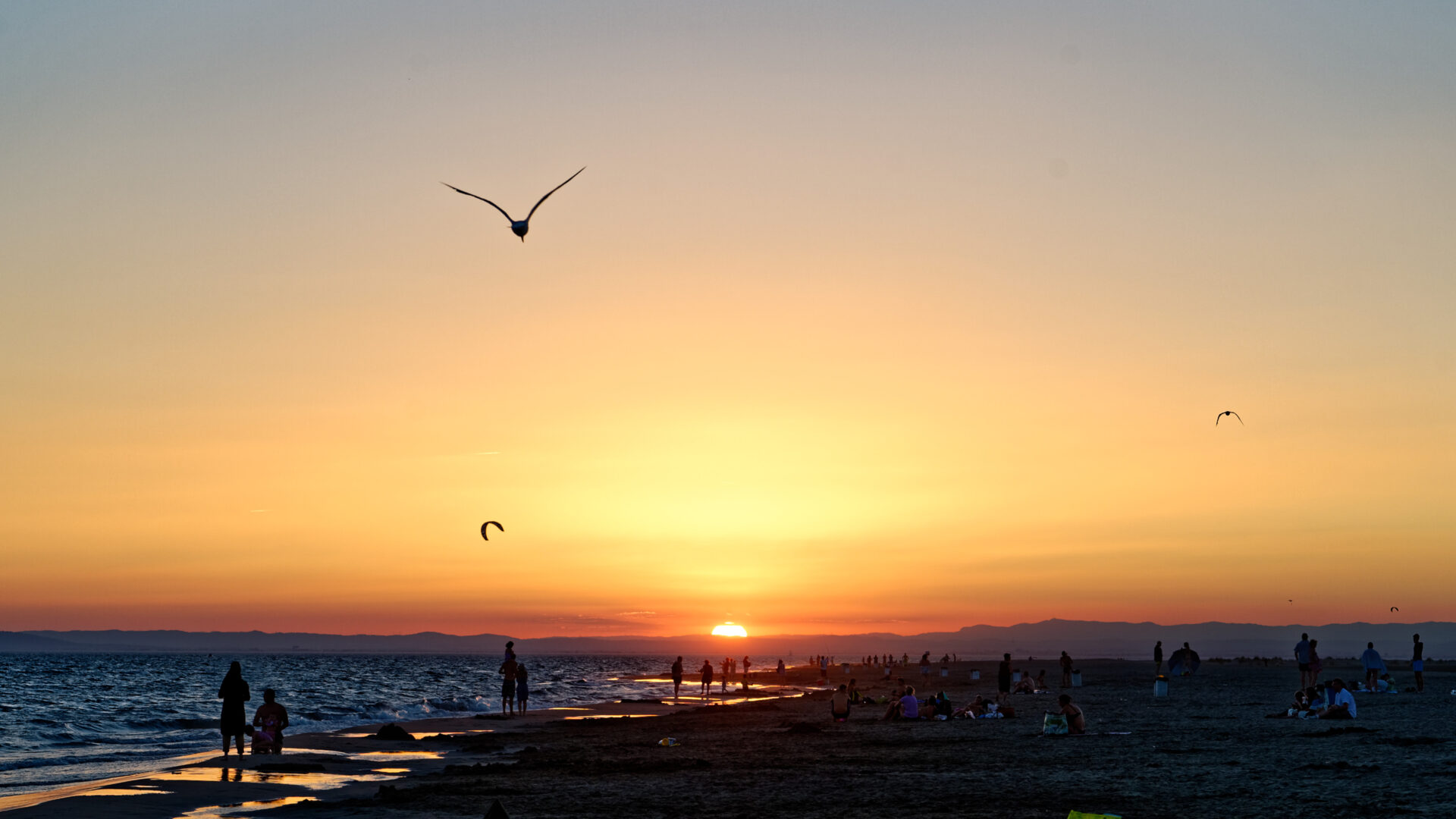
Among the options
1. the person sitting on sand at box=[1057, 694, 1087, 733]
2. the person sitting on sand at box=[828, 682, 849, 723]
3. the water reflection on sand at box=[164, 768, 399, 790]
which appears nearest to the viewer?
the water reflection on sand at box=[164, 768, 399, 790]

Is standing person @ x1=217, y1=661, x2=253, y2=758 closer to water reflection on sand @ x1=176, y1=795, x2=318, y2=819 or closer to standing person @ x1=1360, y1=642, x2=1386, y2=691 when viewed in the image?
water reflection on sand @ x1=176, y1=795, x2=318, y2=819

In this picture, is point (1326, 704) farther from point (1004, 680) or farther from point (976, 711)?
point (1004, 680)

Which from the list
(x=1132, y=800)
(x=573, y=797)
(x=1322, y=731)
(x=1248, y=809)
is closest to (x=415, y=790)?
(x=573, y=797)

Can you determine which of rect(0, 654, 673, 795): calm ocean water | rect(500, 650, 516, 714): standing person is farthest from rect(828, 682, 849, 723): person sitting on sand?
rect(0, 654, 673, 795): calm ocean water

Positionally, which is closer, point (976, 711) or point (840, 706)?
point (976, 711)

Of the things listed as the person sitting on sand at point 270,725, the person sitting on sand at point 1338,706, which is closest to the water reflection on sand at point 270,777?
the person sitting on sand at point 270,725

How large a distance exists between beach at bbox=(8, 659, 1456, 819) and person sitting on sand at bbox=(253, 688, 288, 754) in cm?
33

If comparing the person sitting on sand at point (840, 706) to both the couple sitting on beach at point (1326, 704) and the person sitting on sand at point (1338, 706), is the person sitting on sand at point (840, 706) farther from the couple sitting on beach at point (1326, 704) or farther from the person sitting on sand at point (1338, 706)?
the person sitting on sand at point (1338, 706)

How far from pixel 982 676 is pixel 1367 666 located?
47.8 metres

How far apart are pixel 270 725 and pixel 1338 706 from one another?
2463 cm

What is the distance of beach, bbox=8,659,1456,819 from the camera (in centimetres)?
1600

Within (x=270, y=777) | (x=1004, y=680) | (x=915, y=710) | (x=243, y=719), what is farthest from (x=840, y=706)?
(x=270, y=777)

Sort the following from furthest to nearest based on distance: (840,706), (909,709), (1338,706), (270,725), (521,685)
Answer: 1. (521,685)
2. (840,706)
3. (909,709)
4. (1338,706)
5. (270,725)

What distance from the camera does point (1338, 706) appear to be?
26.5 meters
